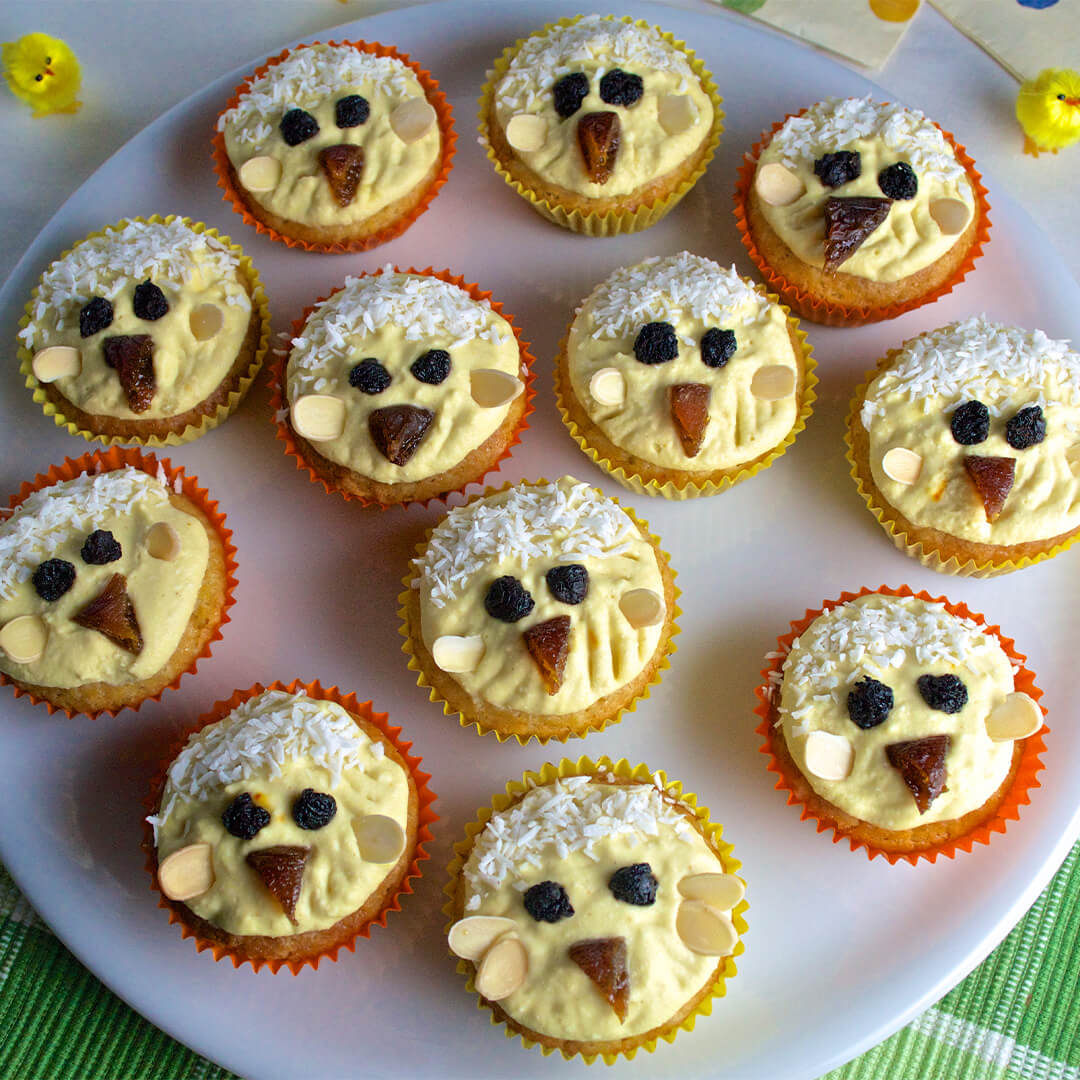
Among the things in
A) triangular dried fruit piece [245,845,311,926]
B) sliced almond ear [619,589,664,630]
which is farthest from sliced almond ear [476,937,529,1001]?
sliced almond ear [619,589,664,630]

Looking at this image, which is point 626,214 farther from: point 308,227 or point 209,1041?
point 209,1041

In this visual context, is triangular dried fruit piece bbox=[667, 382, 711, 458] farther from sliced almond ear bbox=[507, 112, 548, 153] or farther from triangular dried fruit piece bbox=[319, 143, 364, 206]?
triangular dried fruit piece bbox=[319, 143, 364, 206]

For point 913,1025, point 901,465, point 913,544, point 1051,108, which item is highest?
point 1051,108

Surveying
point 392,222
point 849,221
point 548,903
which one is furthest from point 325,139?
point 548,903

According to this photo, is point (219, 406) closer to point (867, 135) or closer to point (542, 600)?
point (542, 600)

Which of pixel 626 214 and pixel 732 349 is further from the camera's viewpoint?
pixel 626 214

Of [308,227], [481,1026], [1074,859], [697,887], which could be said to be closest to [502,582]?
[697,887]

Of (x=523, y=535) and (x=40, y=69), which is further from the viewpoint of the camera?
(x=40, y=69)
